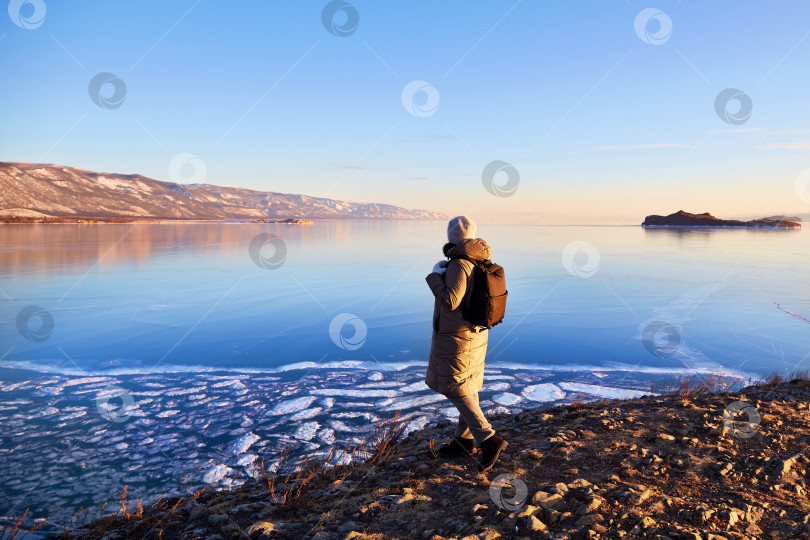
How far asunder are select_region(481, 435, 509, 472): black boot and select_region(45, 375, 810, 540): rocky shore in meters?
0.09

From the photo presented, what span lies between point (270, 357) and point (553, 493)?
21.5 feet

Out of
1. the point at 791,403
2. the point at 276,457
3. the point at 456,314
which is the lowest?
the point at 276,457

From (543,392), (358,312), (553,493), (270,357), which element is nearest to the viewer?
(553,493)

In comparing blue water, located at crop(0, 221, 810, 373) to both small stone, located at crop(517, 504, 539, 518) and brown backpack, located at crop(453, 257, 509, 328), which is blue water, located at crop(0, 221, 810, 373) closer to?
brown backpack, located at crop(453, 257, 509, 328)

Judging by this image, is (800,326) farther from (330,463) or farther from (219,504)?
(219,504)

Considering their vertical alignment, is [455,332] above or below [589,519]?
above

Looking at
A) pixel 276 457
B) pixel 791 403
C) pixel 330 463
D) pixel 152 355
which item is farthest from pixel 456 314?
pixel 152 355

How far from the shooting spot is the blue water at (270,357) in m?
5.00

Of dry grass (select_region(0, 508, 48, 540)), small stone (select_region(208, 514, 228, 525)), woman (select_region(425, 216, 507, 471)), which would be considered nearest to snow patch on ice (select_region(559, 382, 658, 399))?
woman (select_region(425, 216, 507, 471))

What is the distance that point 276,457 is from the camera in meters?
4.93

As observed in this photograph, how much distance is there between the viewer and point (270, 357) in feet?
28.9

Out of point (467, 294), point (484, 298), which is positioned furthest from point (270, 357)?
point (484, 298)

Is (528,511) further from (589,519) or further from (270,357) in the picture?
(270,357)

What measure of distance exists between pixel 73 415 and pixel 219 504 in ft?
11.5
